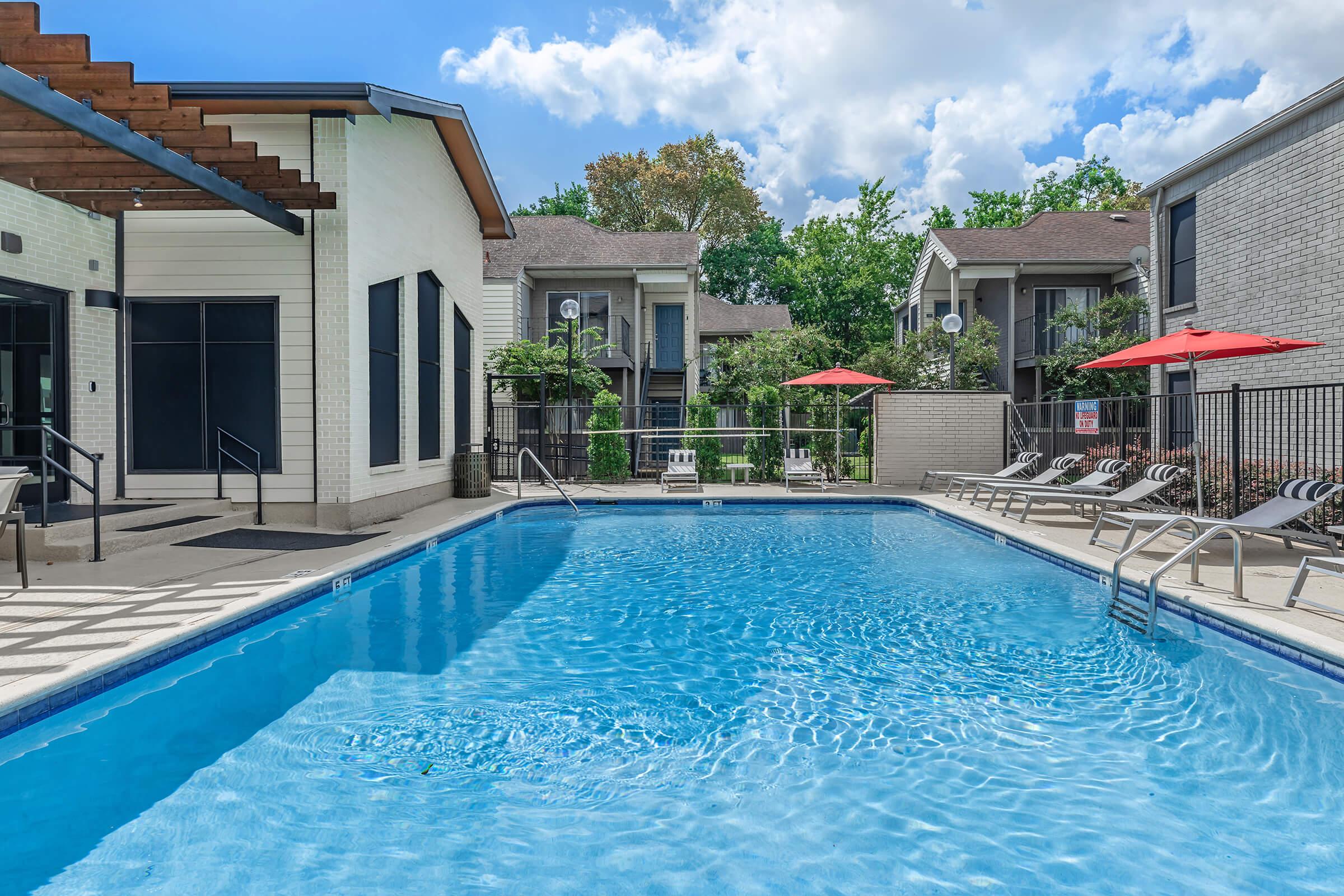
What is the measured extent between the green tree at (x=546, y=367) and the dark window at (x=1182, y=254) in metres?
11.6

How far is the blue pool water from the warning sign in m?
6.38

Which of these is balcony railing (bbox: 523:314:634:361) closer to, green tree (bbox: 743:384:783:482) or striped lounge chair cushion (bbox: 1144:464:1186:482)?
green tree (bbox: 743:384:783:482)

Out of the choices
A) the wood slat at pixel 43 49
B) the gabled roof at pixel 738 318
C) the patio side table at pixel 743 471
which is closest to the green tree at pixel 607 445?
the patio side table at pixel 743 471

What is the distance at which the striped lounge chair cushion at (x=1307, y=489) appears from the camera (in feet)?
20.9

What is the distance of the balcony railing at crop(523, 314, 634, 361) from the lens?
19.8 meters

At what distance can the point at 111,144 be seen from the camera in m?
5.79

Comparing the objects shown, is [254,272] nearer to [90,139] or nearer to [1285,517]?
[90,139]

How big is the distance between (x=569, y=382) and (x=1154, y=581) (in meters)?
11.6

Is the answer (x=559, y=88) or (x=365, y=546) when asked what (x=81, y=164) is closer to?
(x=365, y=546)

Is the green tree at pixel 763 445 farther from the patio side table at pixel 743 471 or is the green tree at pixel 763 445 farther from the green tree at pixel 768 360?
the green tree at pixel 768 360

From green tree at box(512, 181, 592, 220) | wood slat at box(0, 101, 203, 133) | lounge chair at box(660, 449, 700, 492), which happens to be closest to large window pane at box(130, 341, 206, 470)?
wood slat at box(0, 101, 203, 133)

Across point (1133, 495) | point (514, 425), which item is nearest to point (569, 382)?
point (514, 425)

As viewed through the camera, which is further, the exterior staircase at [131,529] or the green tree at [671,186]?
the green tree at [671,186]

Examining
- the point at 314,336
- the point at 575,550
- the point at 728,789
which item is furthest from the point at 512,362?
the point at 728,789
